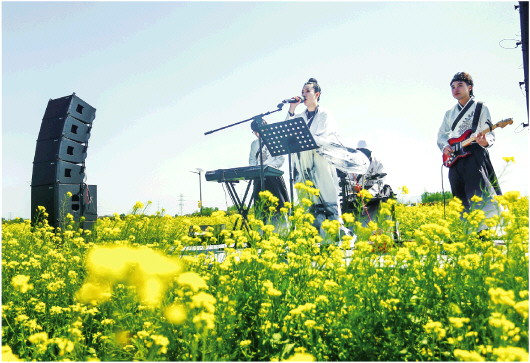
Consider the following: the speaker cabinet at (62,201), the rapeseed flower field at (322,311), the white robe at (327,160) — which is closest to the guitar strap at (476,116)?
the white robe at (327,160)

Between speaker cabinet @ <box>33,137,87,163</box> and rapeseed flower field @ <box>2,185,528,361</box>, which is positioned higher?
speaker cabinet @ <box>33,137,87,163</box>

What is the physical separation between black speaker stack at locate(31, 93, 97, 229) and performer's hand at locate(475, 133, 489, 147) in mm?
6374

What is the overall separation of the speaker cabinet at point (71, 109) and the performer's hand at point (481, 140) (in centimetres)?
679

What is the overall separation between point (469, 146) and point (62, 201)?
6506 mm

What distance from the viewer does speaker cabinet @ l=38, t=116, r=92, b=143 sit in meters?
7.67

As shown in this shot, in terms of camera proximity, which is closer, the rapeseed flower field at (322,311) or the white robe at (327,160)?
the rapeseed flower field at (322,311)

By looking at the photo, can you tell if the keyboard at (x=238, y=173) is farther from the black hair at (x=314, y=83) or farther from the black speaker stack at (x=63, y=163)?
the black speaker stack at (x=63, y=163)

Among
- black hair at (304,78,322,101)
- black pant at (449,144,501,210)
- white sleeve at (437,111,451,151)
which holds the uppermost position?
black hair at (304,78,322,101)

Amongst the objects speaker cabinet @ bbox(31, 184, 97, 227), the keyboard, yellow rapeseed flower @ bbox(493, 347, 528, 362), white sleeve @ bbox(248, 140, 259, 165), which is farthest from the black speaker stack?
yellow rapeseed flower @ bbox(493, 347, 528, 362)

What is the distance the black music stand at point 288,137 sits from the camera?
404cm

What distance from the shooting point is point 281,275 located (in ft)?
7.61

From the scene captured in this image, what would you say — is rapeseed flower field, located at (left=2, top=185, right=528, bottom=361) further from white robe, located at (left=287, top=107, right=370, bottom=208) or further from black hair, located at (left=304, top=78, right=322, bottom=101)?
black hair, located at (left=304, top=78, right=322, bottom=101)

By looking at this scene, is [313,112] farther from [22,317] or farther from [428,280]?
[22,317]

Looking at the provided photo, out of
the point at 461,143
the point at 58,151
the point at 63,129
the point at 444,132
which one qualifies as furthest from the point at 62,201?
the point at 461,143
